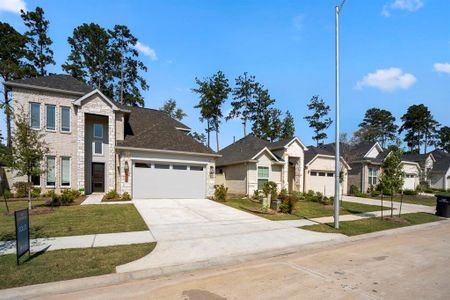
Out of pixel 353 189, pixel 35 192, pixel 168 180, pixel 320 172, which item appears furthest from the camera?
pixel 353 189

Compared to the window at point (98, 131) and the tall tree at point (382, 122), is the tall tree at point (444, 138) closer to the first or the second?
the tall tree at point (382, 122)

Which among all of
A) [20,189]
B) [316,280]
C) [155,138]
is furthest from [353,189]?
[20,189]

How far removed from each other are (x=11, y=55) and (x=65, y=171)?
75.2 ft

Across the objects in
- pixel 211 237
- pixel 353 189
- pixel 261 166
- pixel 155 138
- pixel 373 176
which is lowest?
pixel 353 189

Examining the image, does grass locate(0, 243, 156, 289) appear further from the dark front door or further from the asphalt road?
the dark front door

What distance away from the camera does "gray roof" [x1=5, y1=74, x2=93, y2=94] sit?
1730cm

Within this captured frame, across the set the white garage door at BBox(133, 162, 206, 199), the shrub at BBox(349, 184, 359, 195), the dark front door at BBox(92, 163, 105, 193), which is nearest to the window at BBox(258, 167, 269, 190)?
the white garage door at BBox(133, 162, 206, 199)

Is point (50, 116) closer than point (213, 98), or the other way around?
point (50, 116)

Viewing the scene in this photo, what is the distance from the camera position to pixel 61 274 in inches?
209

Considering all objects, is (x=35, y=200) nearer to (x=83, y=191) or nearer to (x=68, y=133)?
(x=83, y=191)

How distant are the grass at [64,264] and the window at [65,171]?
1321 centimetres

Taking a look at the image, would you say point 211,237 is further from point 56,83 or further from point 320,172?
point 320,172

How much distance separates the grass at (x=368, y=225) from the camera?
10.4 meters

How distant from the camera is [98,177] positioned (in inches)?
768
